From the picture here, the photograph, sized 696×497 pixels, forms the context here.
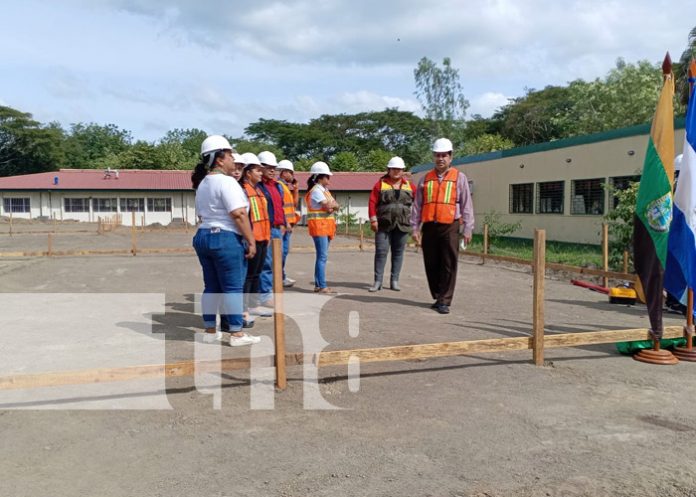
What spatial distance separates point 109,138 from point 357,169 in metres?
41.4

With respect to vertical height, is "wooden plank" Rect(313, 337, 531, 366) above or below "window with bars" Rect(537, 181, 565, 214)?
below

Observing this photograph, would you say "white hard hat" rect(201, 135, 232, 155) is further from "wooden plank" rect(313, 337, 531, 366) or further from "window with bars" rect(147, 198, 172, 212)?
"window with bars" rect(147, 198, 172, 212)

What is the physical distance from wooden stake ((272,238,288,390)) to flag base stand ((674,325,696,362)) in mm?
3517

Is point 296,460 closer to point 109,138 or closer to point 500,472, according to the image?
point 500,472

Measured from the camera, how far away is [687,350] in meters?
5.21

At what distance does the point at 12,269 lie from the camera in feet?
40.1

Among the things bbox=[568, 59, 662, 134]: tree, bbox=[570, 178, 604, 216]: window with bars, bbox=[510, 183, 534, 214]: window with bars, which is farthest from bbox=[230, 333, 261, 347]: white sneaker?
bbox=[568, 59, 662, 134]: tree

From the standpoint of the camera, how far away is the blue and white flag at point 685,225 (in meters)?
5.09

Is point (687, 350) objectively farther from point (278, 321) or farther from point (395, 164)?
point (395, 164)

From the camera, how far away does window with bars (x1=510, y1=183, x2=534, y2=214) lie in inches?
922

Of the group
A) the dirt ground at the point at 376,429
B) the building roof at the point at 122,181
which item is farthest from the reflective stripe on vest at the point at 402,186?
the building roof at the point at 122,181

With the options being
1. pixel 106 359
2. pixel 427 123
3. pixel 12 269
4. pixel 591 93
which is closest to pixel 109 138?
pixel 427 123

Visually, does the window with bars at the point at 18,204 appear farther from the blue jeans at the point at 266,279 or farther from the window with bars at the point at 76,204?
the blue jeans at the point at 266,279

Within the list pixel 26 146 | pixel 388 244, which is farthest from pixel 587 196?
pixel 26 146
